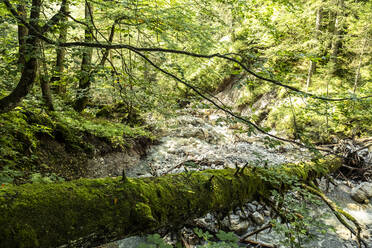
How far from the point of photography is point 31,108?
3.60 m

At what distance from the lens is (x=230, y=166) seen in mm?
5359

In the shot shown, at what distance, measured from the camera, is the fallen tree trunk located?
1.25m

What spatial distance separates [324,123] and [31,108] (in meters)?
9.64

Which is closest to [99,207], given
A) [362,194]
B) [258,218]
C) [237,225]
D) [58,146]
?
[237,225]

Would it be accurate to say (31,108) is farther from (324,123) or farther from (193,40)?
(324,123)

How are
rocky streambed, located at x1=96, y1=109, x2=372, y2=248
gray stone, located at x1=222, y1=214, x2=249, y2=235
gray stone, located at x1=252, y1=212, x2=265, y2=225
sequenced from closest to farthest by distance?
rocky streambed, located at x1=96, y1=109, x2=372, y2=248 → gray stone, located at x1=222, y1=214, x2=249, y2=235 → gray stone, located at x1=252, y1=212, x2=265, y2=225

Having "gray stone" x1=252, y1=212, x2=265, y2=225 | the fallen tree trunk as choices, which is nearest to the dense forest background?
the fallen tree trunk

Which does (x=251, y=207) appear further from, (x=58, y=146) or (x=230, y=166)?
(x=58, y=146)

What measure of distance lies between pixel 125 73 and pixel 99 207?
2.04m

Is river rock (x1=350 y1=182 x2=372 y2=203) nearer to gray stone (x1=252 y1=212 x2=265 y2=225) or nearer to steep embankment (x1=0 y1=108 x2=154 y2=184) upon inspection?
gray stone (x1=252 y1=212 x2=265 y2=225)

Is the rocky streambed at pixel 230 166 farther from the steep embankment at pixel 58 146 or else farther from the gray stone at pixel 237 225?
the steep embankment at pixel 58 146

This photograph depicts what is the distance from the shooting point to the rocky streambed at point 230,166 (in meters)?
2.98

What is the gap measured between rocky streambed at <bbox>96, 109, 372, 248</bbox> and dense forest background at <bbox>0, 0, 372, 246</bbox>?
1.90 ft

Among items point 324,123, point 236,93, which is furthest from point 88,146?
point 236,93
